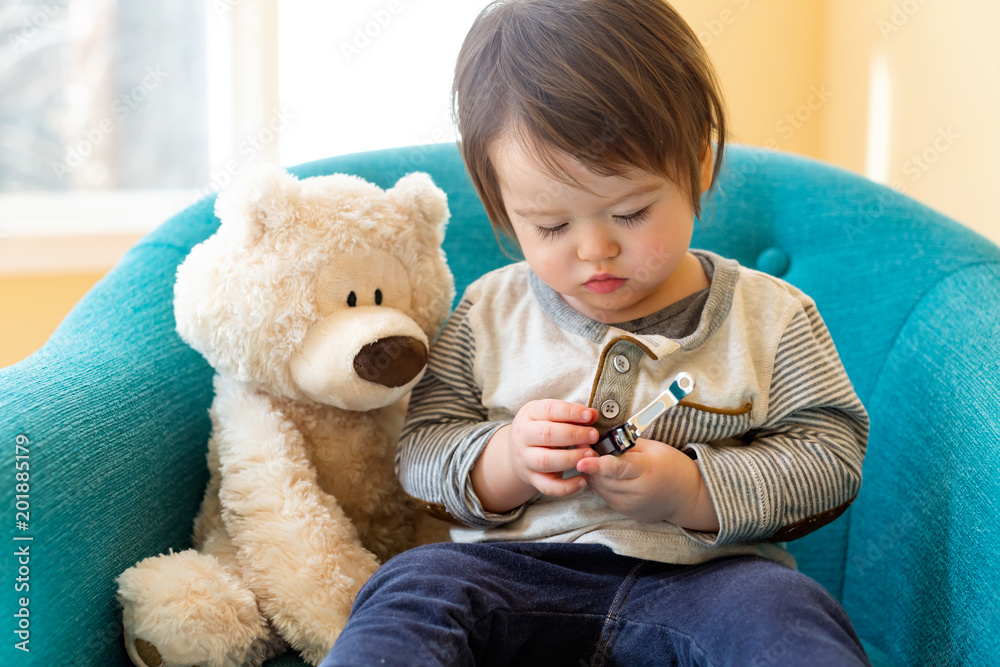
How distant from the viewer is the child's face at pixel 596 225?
2.24 feet

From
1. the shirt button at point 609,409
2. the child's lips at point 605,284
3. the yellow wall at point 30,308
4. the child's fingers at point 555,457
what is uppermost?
the child's lips at point 605,284

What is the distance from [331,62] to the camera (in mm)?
1523

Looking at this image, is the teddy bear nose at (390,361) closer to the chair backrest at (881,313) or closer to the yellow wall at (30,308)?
the chair backrest at (881,313)

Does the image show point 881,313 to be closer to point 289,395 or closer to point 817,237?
point 817,237

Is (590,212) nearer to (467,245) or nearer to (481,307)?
(481,307)

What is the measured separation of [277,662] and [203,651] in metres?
0.09

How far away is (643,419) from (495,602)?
20 cm

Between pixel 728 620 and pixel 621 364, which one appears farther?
pixel 621 364

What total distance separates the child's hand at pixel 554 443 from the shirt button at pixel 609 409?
0.03 metres

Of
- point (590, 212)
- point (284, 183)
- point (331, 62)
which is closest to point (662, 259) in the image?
point (590, 212)

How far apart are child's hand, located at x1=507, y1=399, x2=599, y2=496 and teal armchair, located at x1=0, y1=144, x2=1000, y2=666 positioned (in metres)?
0.28

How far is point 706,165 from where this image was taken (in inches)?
30.0

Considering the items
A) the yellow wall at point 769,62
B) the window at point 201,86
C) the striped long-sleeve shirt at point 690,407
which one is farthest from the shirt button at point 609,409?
the yellow wall at point 769,62

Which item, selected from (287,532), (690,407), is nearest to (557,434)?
(690,407)
